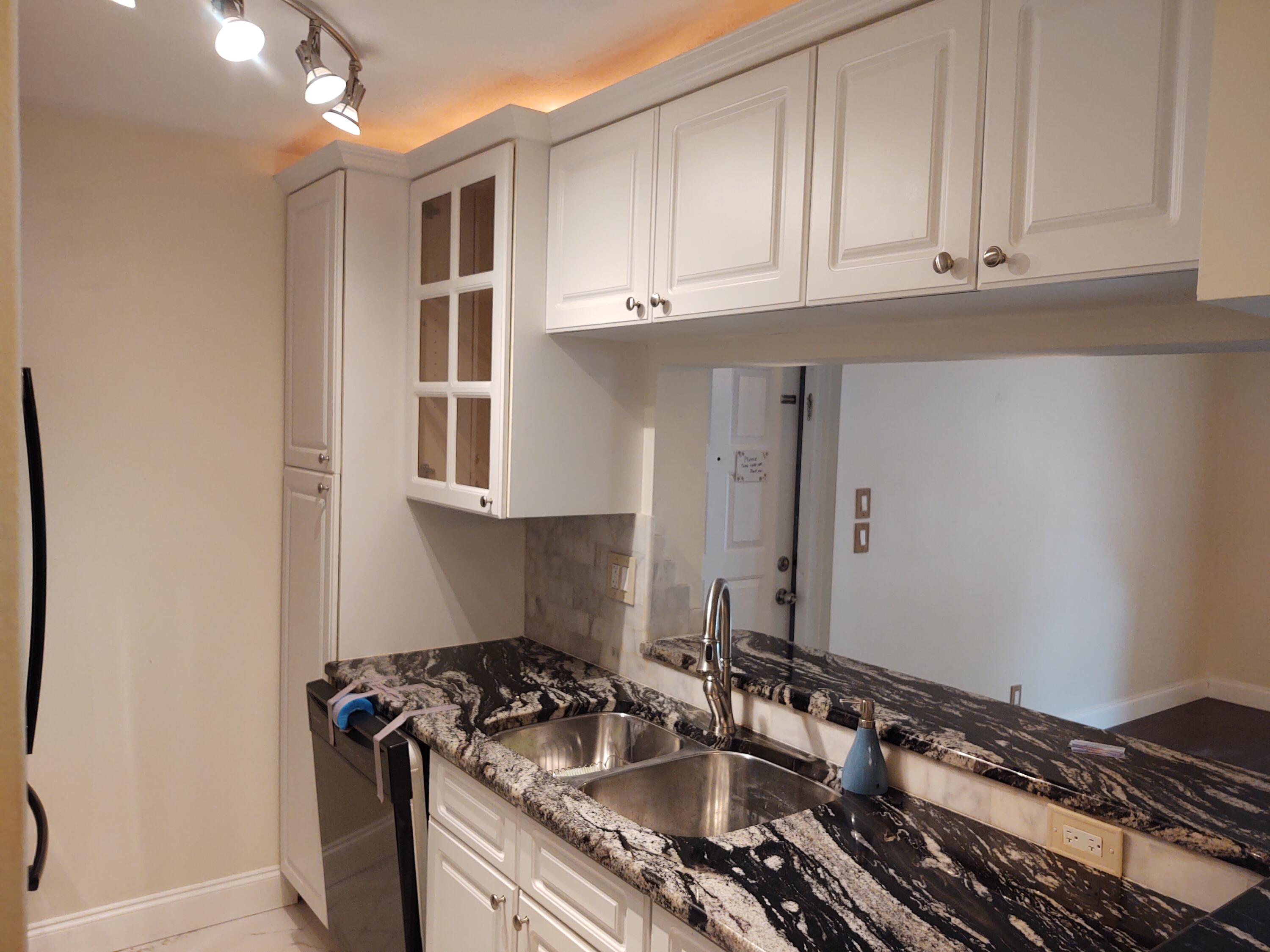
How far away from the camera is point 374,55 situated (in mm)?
2086

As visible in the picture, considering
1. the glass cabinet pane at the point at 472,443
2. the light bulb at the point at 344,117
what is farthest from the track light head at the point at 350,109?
the glass cabinet pane at the point at 472,443

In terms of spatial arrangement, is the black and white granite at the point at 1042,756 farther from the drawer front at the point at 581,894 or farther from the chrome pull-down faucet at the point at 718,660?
the drawer front at the point at 581,894

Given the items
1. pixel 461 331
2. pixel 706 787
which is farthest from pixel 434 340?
pixel 706 787

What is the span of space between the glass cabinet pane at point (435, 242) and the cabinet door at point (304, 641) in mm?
667

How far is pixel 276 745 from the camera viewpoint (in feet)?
9.73

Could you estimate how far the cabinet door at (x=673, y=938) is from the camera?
4.42 feet

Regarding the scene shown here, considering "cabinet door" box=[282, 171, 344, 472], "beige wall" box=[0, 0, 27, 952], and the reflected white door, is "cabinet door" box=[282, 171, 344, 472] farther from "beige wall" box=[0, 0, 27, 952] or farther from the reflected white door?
"beige wall" box=[0, 0, 27, 952]

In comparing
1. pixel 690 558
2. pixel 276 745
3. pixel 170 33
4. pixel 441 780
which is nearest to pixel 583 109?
pixel 170 33

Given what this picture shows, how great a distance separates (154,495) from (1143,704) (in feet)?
9.24

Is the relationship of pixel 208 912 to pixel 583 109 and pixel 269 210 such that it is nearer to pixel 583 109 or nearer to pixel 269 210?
pixel 269 210

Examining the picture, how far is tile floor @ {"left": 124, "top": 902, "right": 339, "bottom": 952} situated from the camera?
2.73 metres

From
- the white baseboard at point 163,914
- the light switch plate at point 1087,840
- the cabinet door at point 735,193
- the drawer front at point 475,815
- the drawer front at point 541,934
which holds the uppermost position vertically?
the cabinet door at point 735,193

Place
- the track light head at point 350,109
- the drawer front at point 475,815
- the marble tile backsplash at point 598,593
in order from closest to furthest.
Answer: the drawer front at point 475,815 → the track light head at point 350,109 → the marble tile backsplash at point 598,593

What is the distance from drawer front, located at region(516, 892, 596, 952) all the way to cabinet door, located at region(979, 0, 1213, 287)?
1.36 meters
